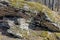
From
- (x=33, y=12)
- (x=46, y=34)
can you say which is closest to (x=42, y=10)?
(x=33, y=12)

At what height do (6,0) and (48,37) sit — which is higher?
(6,0)

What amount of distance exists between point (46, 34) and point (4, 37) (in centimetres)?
147

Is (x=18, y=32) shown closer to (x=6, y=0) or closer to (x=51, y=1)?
(x=6, y=0)

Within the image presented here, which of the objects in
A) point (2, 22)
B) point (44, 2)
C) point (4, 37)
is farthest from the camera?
point (44, 2)

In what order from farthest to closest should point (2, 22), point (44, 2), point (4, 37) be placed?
point (44, 2), point (2, 22), point (4, 37)

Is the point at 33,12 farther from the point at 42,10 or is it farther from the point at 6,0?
the point at 6,0

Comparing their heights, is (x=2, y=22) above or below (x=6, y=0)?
below

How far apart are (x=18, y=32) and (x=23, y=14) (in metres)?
0.96

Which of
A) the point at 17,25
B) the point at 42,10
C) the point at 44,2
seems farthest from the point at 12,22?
the point at 44,2

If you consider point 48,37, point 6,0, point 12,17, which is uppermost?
point 6,0

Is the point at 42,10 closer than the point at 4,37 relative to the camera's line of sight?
No

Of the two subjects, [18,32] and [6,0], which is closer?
[18,32]

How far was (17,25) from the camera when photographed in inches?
302

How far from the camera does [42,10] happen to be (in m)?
8.25
